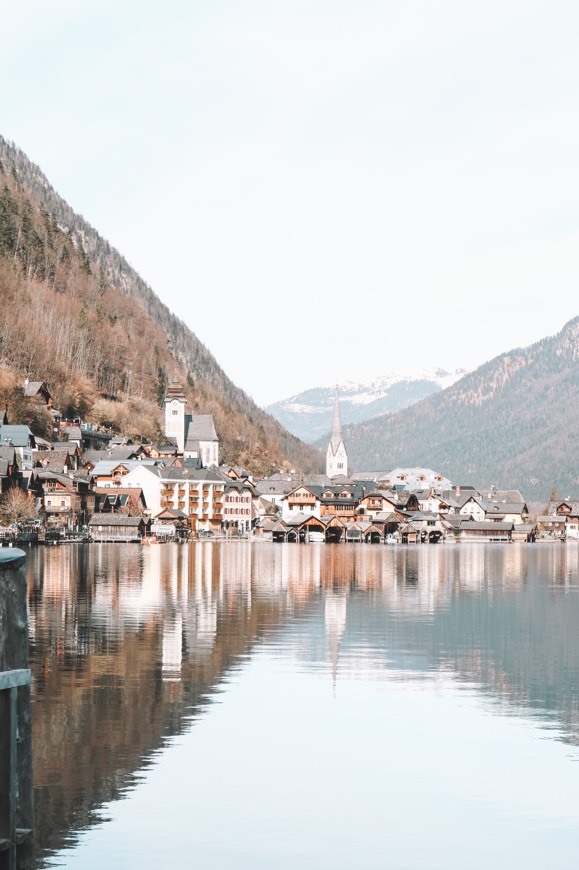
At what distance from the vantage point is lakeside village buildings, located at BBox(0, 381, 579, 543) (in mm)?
119875

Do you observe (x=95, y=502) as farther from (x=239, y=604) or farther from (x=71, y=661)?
(x=71, y=661)

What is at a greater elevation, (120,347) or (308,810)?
(120,347)

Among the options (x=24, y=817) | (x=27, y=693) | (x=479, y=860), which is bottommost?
(x=479, y=860)

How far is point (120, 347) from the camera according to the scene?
18925 centimetres

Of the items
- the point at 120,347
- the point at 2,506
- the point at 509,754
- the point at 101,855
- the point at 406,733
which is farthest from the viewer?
the point at 120,347

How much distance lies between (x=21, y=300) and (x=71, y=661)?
147507mm

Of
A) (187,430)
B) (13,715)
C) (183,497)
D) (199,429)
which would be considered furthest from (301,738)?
(187,430)

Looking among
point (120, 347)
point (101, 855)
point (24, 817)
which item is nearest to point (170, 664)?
point (101, 855)

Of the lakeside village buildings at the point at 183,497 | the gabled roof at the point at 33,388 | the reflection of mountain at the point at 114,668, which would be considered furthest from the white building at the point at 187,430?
the reflection of mountain at the point at 114,668

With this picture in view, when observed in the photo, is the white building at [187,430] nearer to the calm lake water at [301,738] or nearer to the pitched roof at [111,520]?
the pitched roof at [111,520]

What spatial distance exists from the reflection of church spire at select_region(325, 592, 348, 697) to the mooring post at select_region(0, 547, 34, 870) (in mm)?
15077

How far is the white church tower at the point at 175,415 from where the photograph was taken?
182625 mm

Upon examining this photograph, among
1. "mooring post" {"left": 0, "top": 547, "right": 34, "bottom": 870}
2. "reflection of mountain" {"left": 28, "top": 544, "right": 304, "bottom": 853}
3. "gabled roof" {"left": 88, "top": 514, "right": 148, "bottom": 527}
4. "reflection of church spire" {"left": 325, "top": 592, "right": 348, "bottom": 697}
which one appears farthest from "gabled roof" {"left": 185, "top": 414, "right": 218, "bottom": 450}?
"mooring post" {"left": 0, "top": 547, "right": 34, "bottom": 870}

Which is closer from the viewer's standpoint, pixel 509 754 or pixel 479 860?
pixel 479 860
